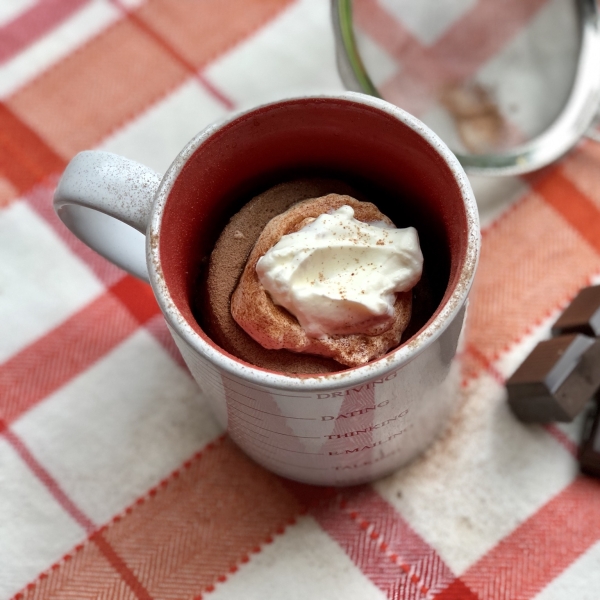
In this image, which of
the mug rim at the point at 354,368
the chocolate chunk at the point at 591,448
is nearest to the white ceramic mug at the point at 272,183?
the mug rim at the point at 354,368

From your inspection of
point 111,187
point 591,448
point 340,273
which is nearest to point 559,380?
point 591,448

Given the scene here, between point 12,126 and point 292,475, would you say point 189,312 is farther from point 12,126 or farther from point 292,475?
point 12,126

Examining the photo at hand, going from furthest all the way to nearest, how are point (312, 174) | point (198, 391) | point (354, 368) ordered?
point (198, 391) < point (312, 174) < point (354, 368)

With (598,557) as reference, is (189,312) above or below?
above

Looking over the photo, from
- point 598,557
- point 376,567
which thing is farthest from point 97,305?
point 598,557

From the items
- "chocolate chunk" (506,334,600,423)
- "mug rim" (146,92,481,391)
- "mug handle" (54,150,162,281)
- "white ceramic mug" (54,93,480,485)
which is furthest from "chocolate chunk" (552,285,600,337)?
"mug handle" (54,150,162,281)

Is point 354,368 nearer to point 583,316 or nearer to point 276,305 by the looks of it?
point 276,305

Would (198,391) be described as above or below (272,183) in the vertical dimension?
below
